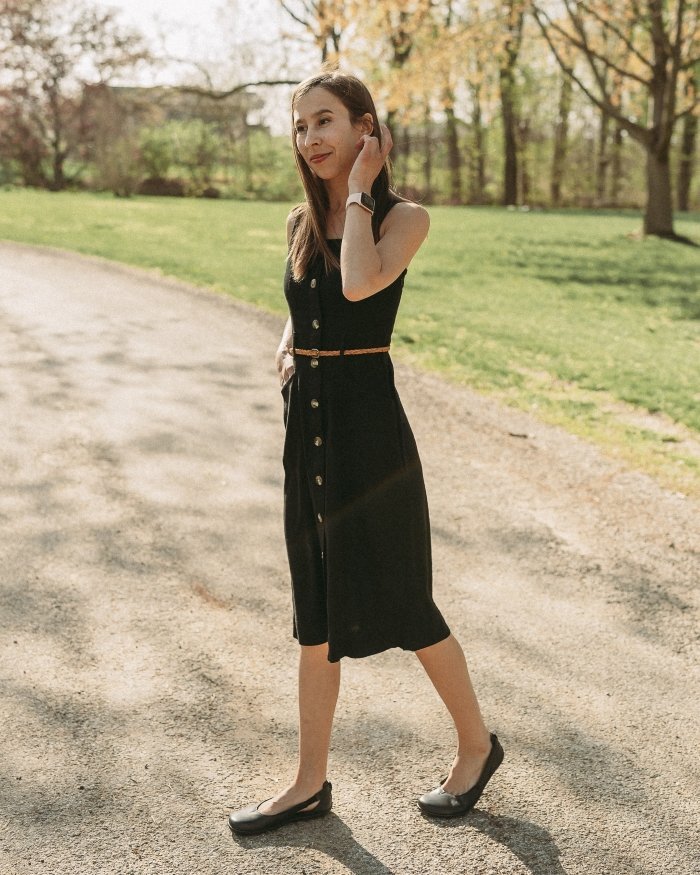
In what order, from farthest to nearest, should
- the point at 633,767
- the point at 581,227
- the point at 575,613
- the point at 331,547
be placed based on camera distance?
the point at 581,227, the point at 575,613, the point at 633,767, the point at 331,547

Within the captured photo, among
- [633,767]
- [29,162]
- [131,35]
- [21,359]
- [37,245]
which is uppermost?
[131,35]

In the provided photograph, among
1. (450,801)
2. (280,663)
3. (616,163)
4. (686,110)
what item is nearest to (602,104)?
(686,110)

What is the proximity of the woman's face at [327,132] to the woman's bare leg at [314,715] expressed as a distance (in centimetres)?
135

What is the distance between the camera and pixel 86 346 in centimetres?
862

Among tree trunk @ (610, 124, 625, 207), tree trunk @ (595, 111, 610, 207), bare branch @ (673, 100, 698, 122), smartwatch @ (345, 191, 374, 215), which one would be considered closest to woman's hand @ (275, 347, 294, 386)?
smartwatch @ (345, 191, 374, 215)

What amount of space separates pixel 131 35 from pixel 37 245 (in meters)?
26.9

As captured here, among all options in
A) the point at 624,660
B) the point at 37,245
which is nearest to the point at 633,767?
the point at 624,660

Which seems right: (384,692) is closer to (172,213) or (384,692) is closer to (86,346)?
(86,346)

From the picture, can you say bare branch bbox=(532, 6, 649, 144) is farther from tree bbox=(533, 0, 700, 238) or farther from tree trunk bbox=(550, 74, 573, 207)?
tree trunk bbox=(550, 74, 573, 207)

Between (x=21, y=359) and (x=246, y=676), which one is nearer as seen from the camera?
(x=246, y=676)

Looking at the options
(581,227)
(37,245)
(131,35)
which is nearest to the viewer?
(37,245)

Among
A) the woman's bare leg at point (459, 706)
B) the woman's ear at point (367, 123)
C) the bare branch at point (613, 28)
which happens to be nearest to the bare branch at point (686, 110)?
the bare branch at point (613, 28)

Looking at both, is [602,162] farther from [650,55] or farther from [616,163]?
[650,55]

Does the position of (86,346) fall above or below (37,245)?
below
